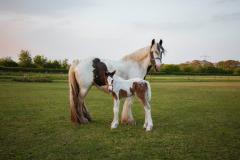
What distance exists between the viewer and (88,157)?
18.2 ft

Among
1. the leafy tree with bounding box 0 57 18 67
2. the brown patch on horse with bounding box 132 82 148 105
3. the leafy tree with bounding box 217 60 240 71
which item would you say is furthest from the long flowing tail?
the leafy tree with bounding box 217 60 240 71

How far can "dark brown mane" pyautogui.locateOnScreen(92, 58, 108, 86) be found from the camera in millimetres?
8636

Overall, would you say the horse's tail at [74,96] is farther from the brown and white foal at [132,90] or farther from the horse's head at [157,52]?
the horse's head at [157,52]

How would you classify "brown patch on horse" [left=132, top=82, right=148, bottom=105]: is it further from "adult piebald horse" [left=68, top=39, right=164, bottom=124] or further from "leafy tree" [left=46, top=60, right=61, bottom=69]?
"leafy tree" [left=46, top=60, right=61, bottom=69]

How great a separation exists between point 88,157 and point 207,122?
5.52m

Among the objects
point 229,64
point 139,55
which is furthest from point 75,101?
point 229,64

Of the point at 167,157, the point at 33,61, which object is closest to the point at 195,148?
the point at 167,157

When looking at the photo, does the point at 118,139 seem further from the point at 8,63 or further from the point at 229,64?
the point at 229,64

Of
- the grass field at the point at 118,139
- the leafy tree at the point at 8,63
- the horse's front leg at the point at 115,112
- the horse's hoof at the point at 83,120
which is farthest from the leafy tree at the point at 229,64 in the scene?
the horse's front leg at the point at 115,112

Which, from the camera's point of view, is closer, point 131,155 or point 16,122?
point 131,155

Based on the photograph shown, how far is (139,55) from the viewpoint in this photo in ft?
30.8

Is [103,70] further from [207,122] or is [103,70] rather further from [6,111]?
[6,111]

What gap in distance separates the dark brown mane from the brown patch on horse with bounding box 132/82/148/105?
108 cm

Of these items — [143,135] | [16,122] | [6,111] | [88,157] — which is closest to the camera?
[88,157]
